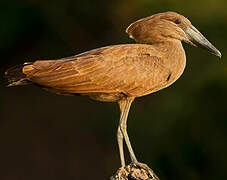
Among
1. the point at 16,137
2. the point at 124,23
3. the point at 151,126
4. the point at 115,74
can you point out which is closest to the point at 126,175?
the point at 115,74

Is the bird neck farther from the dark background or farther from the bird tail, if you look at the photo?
the dark background

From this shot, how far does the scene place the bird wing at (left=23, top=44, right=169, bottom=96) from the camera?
6.38m

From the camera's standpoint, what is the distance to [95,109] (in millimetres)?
14406

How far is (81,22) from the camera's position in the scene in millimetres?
14188

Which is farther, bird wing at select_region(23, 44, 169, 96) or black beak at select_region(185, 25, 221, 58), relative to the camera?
black beak at select_region(185, 25, 221, 58)

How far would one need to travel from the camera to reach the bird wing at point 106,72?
20.9 feet

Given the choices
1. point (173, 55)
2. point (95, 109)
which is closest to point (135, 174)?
point (173, 55)

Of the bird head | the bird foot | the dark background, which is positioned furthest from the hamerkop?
the dark background

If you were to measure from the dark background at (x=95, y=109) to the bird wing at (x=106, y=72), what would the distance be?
478 centimetres

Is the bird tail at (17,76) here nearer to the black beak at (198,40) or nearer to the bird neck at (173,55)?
the bird neck at (173,55)

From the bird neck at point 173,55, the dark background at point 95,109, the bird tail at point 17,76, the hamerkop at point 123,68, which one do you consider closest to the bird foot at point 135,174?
the hamerkop at point 123,68

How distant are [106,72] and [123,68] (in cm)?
17

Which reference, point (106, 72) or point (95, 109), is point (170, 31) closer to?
point (106, 72)

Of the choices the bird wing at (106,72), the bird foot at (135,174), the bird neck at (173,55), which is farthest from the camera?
the bird neck at (173,55)
